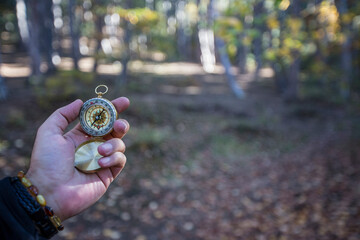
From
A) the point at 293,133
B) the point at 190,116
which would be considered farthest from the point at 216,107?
the point at 293,133

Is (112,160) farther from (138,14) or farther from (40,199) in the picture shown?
(138,14)

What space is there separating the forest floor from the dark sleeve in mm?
3391

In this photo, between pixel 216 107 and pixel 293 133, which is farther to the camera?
pixel 216 107

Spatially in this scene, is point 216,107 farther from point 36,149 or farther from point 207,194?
point 36,149

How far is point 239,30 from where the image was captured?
4742 mm

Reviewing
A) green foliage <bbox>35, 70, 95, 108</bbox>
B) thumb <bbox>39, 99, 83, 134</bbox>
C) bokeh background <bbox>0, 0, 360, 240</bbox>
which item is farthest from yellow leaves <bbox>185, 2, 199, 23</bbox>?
thumb <bbox>39, 99, 83, 134</bbox>

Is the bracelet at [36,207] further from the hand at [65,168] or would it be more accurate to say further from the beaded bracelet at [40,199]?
the hand at [65,168]

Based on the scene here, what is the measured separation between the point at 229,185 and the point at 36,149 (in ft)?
17.8

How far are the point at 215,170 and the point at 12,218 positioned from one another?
638 cm

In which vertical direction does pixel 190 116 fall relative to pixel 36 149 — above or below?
below

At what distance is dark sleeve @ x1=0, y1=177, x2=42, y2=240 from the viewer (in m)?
1.51

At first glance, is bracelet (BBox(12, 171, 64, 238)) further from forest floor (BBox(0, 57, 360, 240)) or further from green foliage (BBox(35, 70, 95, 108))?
green foliage (BBox(35, 70, 95, 108))

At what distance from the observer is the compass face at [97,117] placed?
251cm

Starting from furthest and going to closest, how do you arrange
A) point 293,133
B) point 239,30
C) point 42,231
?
point 293,133 → point 239,30 → point 42,231
